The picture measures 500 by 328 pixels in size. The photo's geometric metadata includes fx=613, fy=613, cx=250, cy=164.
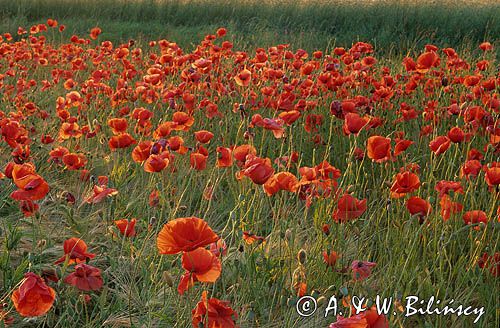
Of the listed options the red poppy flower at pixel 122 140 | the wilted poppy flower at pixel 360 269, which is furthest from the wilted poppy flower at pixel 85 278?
the red poppy flower at pixel 122 140

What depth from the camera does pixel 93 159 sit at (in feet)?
10.0

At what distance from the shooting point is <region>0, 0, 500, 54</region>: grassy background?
768 cm

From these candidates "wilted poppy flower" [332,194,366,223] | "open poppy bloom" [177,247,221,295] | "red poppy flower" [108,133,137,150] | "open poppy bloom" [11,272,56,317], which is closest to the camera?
"open poppy bloom" [11,272,56,317]

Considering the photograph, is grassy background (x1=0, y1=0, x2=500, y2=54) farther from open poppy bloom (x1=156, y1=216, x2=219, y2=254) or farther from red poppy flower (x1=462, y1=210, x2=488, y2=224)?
open poppy bloom (x1=156, y1=216, x2=219, y2=254)

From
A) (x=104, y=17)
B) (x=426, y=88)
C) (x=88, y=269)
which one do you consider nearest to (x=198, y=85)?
(x=426, y=88)

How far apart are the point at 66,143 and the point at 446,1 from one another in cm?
777

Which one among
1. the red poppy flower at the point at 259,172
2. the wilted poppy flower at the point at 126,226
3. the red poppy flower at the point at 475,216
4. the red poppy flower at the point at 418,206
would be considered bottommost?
the wilted poppy flower at the point at 126,226

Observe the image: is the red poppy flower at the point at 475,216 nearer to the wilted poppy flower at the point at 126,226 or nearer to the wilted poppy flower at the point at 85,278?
the wilted poppy flower at the point at 126,226

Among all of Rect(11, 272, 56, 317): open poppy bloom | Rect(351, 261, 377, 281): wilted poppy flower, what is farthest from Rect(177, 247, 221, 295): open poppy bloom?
Rect(351, 261, 377, 281): wilted poppy flower

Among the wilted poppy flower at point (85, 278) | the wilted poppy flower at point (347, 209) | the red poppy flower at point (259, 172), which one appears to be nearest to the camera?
the wilted poppy flower at point (85, 278)

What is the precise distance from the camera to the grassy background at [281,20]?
25.2 feet

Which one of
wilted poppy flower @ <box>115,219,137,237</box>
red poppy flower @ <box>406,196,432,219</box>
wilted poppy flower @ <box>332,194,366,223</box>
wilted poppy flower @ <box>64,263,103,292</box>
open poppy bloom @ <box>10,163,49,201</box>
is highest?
open poppy bloom @ <box>10,163,49,201</box>

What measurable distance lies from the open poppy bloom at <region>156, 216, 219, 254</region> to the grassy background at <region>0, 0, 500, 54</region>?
594 cm

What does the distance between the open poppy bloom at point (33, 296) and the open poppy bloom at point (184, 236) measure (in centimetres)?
22
